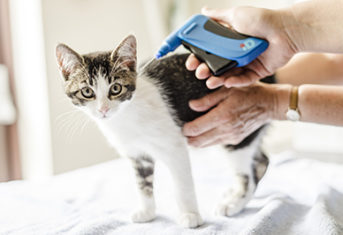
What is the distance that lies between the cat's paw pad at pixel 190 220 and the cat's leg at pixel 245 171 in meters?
0.17

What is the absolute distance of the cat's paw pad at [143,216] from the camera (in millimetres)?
990

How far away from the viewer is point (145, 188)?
42.0 inches

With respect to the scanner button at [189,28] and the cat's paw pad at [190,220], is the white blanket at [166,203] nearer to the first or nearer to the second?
the cat's paw pad at [190,220]

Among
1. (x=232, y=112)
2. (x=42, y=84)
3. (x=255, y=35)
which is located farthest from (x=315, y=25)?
(x=42, y=84)

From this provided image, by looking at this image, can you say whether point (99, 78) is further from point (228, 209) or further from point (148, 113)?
point (228, 209)

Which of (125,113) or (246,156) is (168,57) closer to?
(125,113)

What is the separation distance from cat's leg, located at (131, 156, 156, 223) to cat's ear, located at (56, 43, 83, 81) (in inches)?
13.6

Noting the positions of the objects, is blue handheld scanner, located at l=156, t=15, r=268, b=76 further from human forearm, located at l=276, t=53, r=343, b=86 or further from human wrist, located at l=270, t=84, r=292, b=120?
human forearm, located at l=276, t=53, r=343, b=86

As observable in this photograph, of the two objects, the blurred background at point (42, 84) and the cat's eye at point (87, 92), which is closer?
the cat's eye at point (87, 92)

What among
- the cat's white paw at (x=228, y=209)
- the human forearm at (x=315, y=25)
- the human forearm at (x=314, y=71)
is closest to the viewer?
the human forearm at (x=315, y=25)

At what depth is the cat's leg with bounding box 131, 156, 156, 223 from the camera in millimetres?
1005

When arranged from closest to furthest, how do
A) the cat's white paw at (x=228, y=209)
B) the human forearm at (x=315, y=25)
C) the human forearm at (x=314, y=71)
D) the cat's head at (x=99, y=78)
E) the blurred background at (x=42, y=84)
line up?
1. the human forearm at (x=315, y=25)
2. the cat's head at (x=99, y=78)
3. the cat's white paw at (x=228, y=209)
4. the human forearm at (x=314, y=71)
5. the blurred background at (x=42, y=84)

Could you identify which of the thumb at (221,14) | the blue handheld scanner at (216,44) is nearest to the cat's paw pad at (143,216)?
the blue handheld scanner at (216,44)

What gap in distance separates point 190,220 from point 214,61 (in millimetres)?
424
